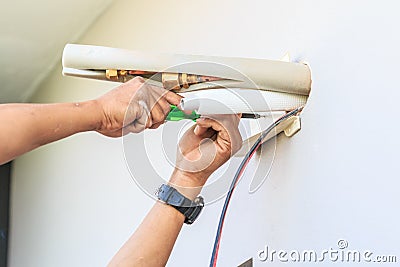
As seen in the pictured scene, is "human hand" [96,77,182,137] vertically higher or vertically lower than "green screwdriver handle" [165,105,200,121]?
lower

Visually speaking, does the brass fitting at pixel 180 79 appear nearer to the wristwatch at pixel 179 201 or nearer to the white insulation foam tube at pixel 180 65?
the white insulation foam tube at pixel 180 65

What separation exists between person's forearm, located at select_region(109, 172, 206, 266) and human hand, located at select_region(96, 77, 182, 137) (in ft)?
0.45

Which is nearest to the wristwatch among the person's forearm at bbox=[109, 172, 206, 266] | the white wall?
the person's forearm at bbox=[109, 172, 206, 266]

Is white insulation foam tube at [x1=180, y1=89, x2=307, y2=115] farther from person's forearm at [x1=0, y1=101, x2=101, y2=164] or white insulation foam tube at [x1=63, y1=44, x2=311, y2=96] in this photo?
person's forearm at [x1=0, y1=101, x2=101, y2=164]

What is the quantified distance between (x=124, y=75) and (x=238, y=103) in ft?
0.50

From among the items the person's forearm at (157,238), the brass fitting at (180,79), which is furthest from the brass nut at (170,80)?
the person's forearm at (157,238)

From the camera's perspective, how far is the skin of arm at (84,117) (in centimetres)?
64

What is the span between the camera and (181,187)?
79 centimetres

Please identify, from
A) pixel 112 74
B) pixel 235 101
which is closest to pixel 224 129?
pixel 235 101

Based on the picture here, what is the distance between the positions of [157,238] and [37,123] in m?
0.25

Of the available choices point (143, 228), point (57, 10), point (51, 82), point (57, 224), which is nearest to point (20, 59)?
point (51, 82)

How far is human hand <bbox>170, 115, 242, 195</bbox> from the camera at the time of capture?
2.52ft

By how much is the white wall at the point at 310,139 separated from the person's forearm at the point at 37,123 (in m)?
0.29

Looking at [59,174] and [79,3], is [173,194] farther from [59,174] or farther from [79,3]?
[59,174]
